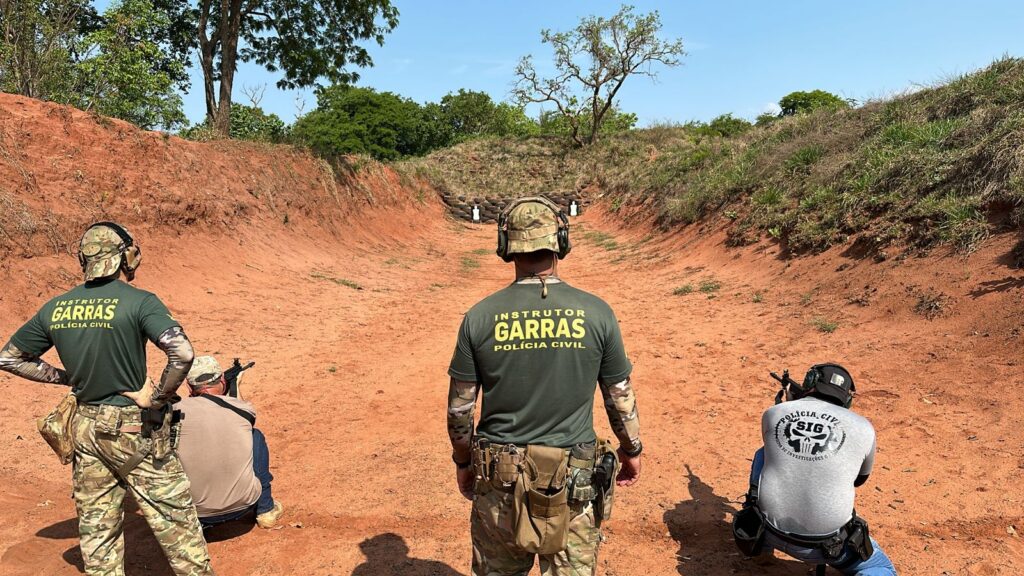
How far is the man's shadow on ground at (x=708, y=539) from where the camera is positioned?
3.64m

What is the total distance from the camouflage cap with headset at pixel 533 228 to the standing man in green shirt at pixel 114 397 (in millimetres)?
2011

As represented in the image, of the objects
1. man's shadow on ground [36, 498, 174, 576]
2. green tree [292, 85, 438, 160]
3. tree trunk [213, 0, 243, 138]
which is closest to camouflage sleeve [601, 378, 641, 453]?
man's shadow on ground [36, 498, 174, 576]

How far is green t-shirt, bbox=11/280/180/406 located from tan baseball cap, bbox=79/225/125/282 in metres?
0.08

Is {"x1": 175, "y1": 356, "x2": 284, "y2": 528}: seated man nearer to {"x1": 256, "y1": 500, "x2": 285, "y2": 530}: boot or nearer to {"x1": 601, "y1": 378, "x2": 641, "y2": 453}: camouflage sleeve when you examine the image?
{"x1": 256, "y1": 500, "x2": 285, "y2": 530}: boot

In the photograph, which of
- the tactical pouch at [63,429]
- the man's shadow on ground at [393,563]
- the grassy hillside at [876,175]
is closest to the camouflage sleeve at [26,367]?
the tactical pouch at [63,429]

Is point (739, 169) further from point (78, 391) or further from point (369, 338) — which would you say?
point (78, 391)

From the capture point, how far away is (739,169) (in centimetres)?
1691

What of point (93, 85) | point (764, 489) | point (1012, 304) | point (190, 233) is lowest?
point (764, 489)

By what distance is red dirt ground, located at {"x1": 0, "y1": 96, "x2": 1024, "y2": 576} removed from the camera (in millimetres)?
3986

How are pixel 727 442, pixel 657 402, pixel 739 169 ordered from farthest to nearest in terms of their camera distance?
1. pixel 739 169
2. pixel 657 402
3. pixel 727 442

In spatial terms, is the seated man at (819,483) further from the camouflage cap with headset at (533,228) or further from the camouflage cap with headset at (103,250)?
the camouflage cap with headset at (103,250)

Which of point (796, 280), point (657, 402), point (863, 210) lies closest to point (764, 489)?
point (657, 402)

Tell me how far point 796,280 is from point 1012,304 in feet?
12.0

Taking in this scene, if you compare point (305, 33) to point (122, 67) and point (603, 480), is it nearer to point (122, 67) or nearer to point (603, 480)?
point (122, 67)
